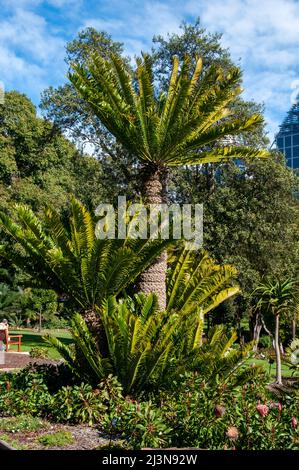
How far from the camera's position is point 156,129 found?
1038 cm

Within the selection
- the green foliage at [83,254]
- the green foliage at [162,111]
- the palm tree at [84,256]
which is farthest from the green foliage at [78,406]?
the green foliage at [162,111]

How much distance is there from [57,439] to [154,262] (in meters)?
4.00

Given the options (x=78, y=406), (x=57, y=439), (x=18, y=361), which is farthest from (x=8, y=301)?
(x=57, y=439)

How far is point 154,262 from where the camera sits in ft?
34.8

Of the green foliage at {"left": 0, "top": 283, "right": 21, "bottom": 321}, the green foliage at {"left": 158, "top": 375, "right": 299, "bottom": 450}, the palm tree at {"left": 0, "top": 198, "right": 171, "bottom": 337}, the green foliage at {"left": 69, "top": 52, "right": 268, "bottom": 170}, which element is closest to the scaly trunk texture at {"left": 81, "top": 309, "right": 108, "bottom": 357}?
the palm tree at {"left": 0, "top": 198, "right": 171, "bottom": 337}

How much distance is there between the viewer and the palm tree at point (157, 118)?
1039cm

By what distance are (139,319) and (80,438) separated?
1954 millimetres

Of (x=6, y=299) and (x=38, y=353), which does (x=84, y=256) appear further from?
(x=6, y=299)

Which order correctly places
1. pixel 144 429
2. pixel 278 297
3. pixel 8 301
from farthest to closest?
pixel 8 301 < pixel 278 297 < pixel 144 429

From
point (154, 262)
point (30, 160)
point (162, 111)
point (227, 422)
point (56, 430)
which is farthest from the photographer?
point (30, 160)

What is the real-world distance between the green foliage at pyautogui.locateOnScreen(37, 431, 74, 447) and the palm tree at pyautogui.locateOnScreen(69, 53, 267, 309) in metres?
3.39

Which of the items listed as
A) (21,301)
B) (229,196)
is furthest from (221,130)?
(21,301)

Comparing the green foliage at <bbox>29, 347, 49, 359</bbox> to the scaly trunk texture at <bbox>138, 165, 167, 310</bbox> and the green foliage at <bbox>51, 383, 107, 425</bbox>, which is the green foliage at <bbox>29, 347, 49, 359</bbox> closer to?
the scaly trunk texture at <bbox>138, 165, 167, 310</bbox>

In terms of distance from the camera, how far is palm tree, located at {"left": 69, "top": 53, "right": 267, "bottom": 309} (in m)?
10.4
